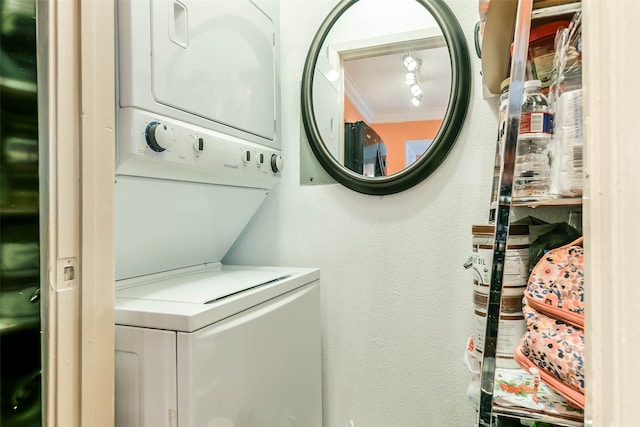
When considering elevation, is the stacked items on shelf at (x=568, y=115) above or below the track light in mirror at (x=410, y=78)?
below

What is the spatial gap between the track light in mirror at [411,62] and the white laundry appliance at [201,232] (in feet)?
1.76

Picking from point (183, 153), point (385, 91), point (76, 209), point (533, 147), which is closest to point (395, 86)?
point (385, 91)

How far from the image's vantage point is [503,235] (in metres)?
0.73

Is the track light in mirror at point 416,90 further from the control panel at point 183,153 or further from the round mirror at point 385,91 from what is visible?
the control panel at point 183,153

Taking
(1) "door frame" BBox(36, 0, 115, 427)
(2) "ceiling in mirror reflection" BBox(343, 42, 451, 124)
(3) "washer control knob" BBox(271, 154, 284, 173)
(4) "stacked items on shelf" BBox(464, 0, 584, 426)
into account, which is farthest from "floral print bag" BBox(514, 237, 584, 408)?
(3) "washer control knob" BBox(271, 154, 284, 173)

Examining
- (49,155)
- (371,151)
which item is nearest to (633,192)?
(49,155)

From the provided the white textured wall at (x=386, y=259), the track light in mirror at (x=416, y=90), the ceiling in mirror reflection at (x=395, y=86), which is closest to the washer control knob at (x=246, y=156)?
the white textured wall at (x=386, y=259)

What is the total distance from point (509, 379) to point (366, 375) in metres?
0.80

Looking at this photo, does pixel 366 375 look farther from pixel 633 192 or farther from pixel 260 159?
pixel 633 192

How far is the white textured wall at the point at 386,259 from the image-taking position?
1479mm

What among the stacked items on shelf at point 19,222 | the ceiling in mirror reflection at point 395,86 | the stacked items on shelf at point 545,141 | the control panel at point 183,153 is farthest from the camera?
the ceiling in mirror reflection at point 395,86

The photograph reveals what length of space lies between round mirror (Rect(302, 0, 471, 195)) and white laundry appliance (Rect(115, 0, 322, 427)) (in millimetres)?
223

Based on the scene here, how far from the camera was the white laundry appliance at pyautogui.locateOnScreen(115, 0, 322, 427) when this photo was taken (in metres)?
0.88

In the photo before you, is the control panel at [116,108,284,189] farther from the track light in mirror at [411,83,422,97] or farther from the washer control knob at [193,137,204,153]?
the track light in mirror at [411,83,422,97]
